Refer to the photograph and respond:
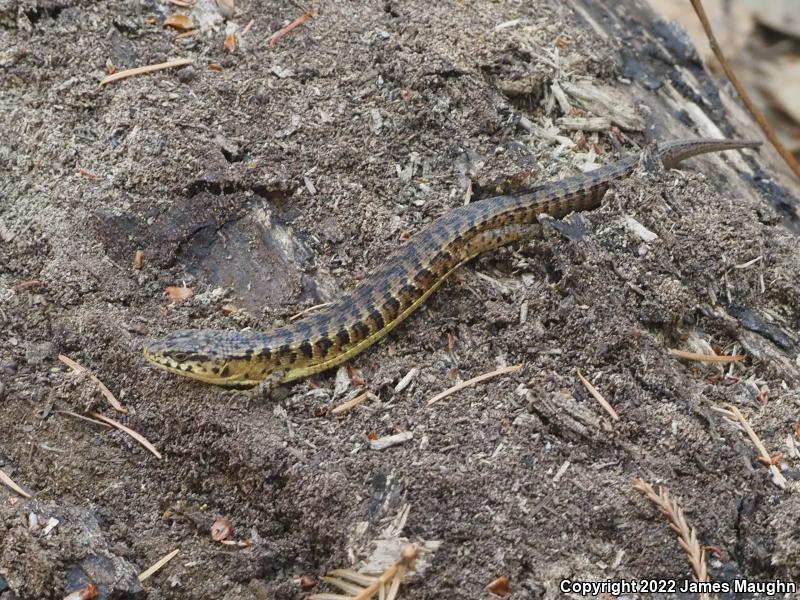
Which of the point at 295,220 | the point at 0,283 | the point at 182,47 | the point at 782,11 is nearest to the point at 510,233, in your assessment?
the point at 295,220

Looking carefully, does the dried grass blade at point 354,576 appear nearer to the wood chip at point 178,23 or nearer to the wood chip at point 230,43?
the wood chip at point 230,43

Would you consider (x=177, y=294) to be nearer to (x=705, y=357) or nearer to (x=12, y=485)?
(x=12, y=485)

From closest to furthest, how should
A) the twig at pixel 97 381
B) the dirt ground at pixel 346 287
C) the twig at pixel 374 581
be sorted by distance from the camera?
1. the twig at pixel 374 581
2. the dirt ground at pixel 346 287
3. the twig at pixel 97 381

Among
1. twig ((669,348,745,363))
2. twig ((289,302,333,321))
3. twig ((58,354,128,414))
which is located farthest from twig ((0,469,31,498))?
twig ((669,348,745,363))

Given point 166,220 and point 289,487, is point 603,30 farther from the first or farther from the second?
point 289,487

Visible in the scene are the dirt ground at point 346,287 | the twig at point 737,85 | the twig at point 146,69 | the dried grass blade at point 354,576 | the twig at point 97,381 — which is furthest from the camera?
the twig at point 146,69

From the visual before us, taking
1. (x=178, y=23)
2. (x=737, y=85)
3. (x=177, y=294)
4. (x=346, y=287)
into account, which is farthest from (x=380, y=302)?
(x=737, y=85)
